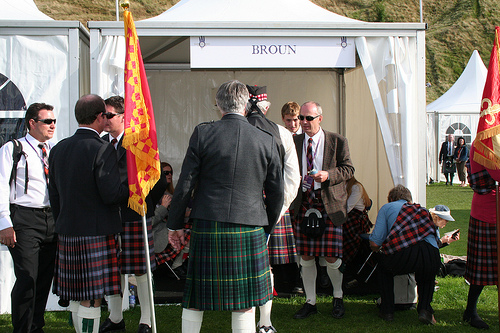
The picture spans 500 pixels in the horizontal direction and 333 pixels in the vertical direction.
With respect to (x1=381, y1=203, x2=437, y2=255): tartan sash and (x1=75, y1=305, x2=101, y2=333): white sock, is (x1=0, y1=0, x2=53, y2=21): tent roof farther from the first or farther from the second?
(x1=381, y1=203, x2=437, y2=255): tartan sash

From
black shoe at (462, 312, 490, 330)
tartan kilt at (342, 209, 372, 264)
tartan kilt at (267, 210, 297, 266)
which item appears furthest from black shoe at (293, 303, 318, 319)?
black shoe at (462, 312, 490, 330)

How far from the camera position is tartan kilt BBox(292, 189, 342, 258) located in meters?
3.87

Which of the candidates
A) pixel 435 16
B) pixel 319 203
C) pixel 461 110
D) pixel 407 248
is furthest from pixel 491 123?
pixel 435 16

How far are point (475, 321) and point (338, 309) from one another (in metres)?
1.00

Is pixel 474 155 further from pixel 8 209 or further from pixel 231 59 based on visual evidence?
pixel 8 209

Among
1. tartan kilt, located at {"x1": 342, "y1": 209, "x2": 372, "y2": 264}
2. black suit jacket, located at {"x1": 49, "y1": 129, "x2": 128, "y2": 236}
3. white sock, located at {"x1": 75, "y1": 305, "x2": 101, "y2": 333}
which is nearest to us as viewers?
black suit jacket, located at {"x1": 49, "y1": 129, "x2": 128, "y2": 236}

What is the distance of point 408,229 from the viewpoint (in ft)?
12.3

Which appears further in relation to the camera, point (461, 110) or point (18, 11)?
point (461, 110)

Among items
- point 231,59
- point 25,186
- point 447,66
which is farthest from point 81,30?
point 447,66

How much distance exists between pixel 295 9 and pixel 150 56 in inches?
72.9

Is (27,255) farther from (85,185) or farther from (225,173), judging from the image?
(225,173)

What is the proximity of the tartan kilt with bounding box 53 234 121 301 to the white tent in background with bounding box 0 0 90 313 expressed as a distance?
1372 mm

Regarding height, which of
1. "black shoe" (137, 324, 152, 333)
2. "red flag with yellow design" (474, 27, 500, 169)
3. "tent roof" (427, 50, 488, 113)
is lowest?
"black shoe" (137, 324, 152, 333)

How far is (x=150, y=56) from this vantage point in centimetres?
585
